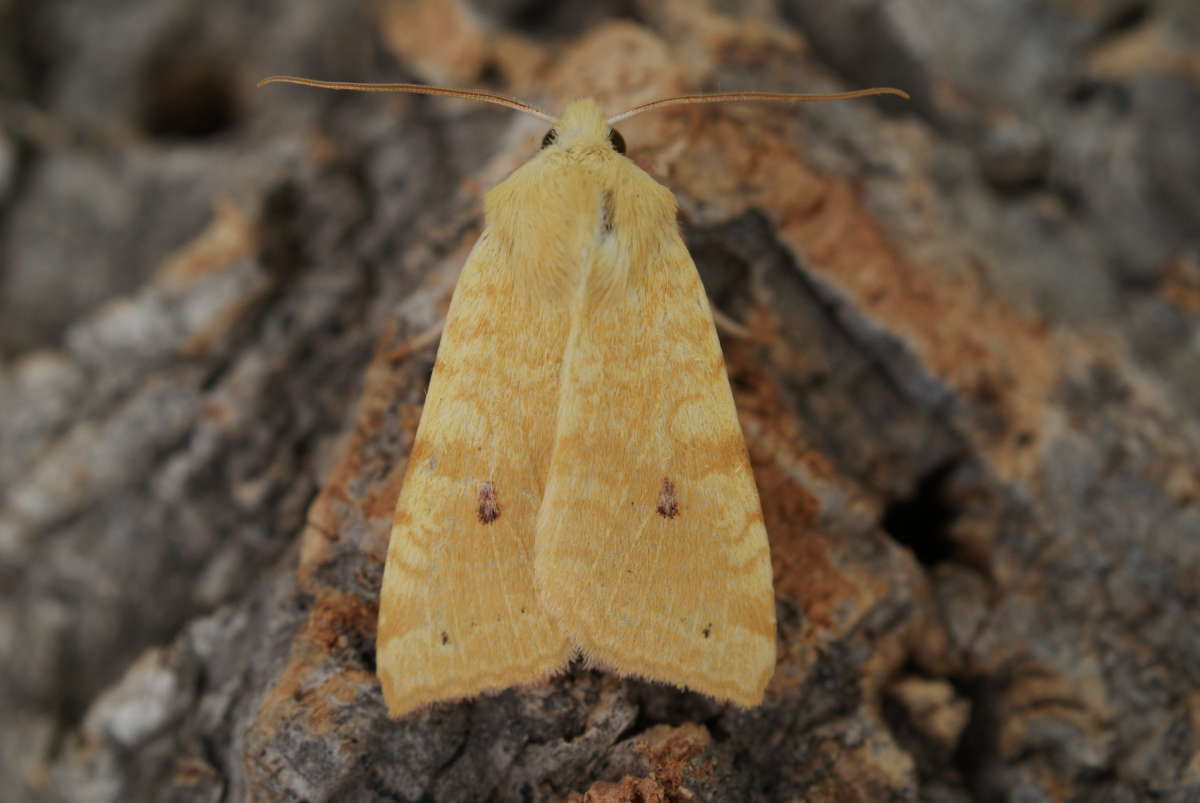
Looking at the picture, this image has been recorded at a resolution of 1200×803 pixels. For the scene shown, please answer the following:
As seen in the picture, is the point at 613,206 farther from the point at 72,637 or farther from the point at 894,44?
the point at 72,637

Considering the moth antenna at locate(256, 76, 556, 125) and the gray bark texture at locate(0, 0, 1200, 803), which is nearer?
the gray bark texture at locate(0, 0, 1200, 803)

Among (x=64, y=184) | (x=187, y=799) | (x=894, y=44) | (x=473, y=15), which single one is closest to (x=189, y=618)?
(x=187, y=799)

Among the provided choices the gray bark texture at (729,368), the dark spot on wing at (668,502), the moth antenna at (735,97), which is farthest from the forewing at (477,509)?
the moth antenna at (735,97)

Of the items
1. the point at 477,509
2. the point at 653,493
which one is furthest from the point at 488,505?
the point at 653,493

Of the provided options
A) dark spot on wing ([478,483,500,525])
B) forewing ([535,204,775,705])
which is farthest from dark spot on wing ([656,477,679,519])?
dark spot on wing ([478,483,500,525])

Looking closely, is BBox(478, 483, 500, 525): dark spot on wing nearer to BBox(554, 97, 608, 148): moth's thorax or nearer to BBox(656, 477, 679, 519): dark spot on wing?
BBox(656, 477, 679, 519): dark spot on wing

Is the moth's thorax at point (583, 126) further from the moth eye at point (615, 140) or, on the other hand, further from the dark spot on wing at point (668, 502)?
the dark spot on wing at point (668, 502)

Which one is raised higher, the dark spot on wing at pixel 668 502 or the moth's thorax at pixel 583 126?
the moth's thorax at pixel 583 126
